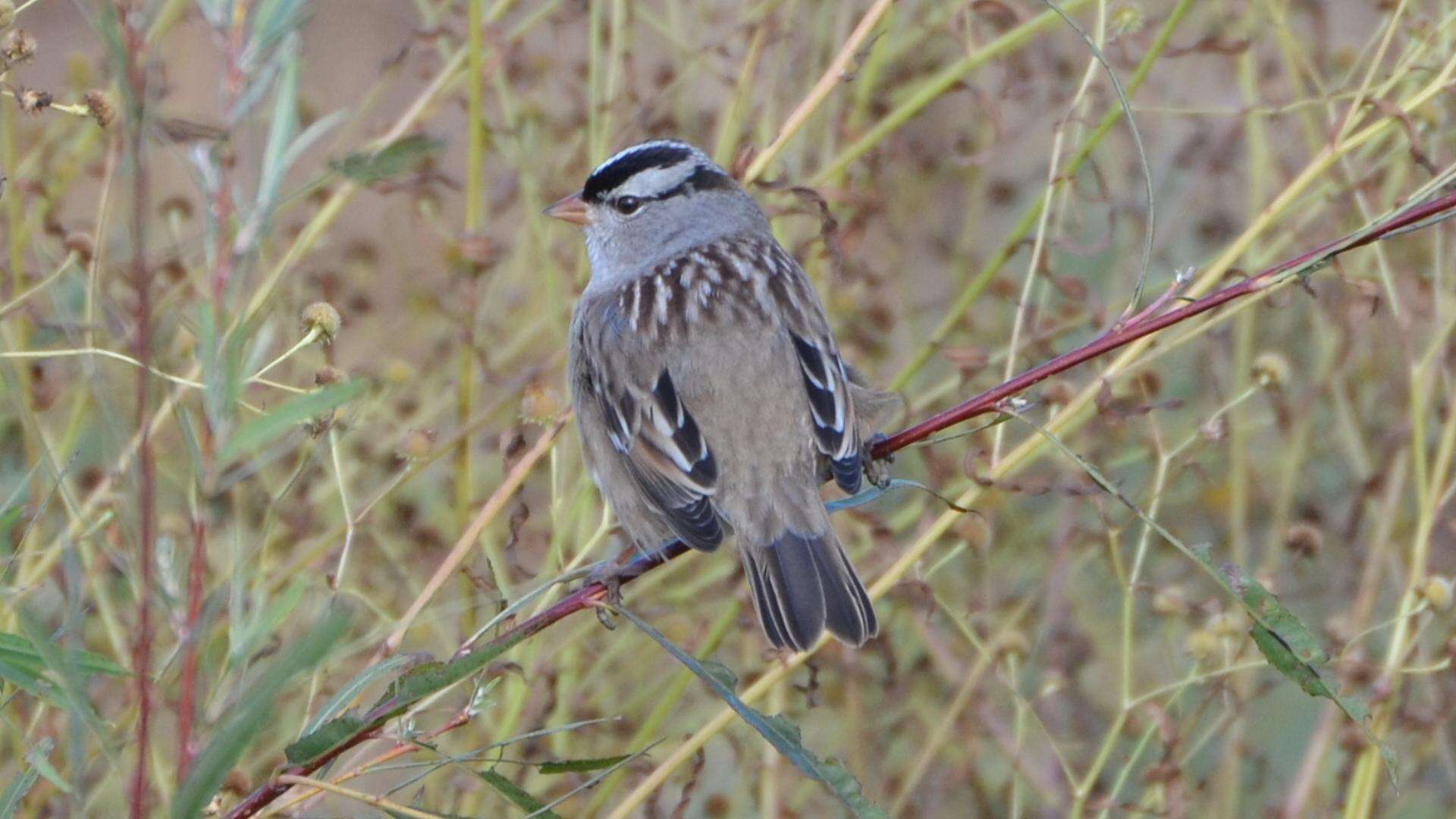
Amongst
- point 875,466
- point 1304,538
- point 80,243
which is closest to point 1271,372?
point 1304,538

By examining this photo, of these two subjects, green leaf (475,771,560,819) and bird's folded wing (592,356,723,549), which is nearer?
green leaf (475,771,560,819)

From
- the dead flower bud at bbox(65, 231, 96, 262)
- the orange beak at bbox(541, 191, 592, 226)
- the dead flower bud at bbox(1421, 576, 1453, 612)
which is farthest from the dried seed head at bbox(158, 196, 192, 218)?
the dead flower bud at bbox(1421, 576, 1453, 612)

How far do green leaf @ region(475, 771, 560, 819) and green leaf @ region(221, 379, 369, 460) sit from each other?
1.67 ft

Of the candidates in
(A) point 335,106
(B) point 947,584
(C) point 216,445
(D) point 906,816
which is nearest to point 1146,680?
(B) point 947,584

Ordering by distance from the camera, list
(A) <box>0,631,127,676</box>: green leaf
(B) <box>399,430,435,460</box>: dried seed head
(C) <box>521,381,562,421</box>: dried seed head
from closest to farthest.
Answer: (A) <box>0,631,127,676</box>: green leaf, (B) <box>399,430,435,460</box>: dried seed head, (C) <box>521,381,562,421</box>: dried seed head

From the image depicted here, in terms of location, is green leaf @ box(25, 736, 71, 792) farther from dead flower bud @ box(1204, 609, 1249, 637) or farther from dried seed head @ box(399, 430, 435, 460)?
dead flower bud @ box(1204, 609, 1249, 637)

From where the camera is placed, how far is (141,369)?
4.42ft

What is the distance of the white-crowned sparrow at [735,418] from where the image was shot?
2975 millimetres

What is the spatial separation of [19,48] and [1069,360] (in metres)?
1.29

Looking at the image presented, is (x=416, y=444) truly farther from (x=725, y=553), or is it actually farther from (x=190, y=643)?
(x=725, y=553)

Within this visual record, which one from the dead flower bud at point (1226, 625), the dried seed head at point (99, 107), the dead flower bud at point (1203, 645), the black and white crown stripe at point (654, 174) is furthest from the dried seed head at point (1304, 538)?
the dried seed head at point (99, 107)

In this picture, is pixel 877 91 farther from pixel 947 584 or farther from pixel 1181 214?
pixel 947 584

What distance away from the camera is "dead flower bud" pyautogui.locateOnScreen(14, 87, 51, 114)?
6.52 feet

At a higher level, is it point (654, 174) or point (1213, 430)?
point (654, 174)
